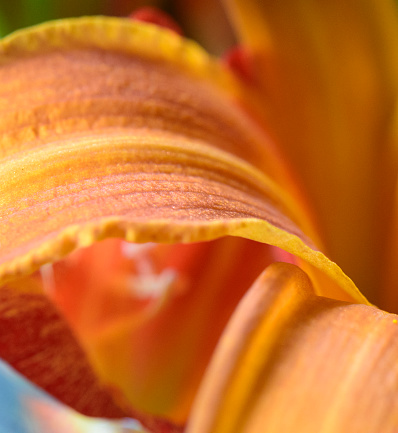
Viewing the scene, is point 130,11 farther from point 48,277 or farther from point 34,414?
point 34,414

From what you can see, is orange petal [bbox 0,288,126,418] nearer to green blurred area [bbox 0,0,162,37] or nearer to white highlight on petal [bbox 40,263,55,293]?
white highlight on petal [bbox 40,263,55,293]

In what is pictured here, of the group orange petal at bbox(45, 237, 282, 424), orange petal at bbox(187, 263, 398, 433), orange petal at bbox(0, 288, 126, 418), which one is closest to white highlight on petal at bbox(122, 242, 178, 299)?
orange petal at bbox(45, 237, 282, 424)

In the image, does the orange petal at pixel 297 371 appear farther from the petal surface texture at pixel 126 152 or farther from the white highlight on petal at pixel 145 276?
the white highlight on petal at pixel 145 276

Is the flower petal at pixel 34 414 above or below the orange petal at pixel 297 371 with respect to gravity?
below

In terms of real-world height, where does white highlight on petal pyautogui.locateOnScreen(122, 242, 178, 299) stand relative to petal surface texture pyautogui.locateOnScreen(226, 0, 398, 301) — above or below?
below

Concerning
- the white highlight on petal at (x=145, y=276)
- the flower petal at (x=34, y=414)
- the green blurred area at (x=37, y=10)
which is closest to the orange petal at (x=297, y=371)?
the flower petal at (x=34, y=414)

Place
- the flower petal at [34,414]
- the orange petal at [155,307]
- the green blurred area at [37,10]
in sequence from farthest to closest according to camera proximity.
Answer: the green blurred area at [37,10]
the orange petal at [155,307]
the flower petal at [34,414]

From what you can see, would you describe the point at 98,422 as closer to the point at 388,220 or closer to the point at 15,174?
the point at 15,174

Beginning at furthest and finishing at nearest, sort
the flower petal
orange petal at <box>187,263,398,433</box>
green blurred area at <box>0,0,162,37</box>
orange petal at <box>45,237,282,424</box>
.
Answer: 1. green blurred area at <box>0,0,162,37</box>
2. orange petal at <box>45,237,282,424</box>
3. the flower petal
4. orange petal at <box>187,263,398,433</box>
